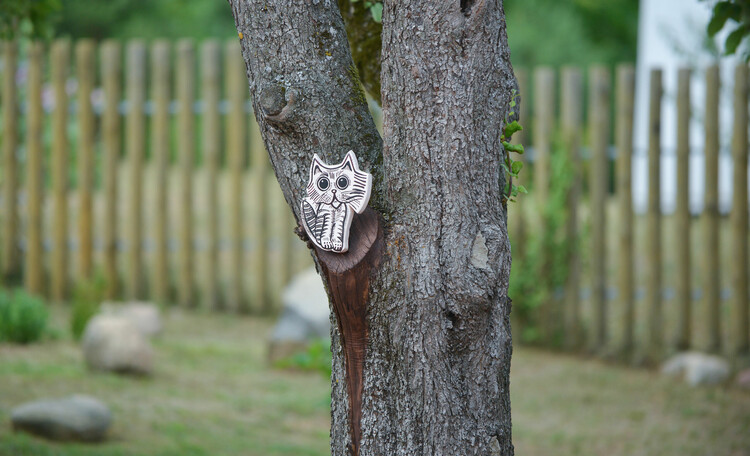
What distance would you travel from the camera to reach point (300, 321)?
6113mm

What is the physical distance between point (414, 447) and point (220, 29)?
16.5m

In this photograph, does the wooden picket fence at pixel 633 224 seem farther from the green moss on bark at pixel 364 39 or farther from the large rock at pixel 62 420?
the large rock at pixel 62 420

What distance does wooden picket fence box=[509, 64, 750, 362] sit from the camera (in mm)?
5848

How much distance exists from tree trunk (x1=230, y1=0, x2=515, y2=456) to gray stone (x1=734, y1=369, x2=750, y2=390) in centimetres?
405

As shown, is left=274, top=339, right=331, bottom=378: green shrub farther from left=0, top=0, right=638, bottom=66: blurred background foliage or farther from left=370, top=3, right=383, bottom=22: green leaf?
left=0, top=0, right=638, bottom=66: blurred background foliage

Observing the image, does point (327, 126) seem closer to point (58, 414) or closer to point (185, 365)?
point (58, 414)

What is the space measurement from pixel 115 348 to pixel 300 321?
1.48 m

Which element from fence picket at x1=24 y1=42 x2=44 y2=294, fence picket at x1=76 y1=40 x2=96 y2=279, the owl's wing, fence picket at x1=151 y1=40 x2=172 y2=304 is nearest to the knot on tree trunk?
the owl's wing

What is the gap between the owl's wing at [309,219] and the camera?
2.03 metres

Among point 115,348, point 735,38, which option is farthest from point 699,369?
point 115,348

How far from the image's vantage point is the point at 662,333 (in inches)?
241

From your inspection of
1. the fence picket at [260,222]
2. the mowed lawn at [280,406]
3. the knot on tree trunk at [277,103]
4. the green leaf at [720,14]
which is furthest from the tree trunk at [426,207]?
the fence picket at [260,222]

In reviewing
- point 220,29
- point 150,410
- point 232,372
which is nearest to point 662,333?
point 232,372

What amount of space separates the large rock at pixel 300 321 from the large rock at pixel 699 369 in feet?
8.84
